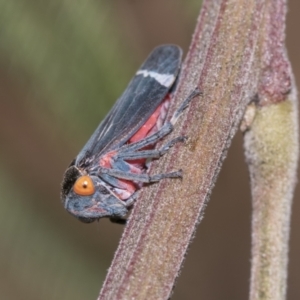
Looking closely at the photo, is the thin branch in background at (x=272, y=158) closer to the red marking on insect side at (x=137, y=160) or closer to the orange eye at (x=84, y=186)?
the red marking on insect side at (x=137, y=160)

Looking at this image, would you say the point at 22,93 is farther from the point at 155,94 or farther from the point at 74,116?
the point at 155,94

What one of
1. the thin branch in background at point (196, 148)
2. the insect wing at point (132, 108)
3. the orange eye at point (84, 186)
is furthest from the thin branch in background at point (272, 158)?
the orange eye at point (84, 186)

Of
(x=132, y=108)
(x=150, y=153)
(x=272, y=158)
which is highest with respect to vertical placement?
(x=132, y=108)

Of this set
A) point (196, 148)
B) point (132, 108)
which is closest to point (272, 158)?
point (196, 148)

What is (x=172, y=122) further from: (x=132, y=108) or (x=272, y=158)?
(x=132, y=108)

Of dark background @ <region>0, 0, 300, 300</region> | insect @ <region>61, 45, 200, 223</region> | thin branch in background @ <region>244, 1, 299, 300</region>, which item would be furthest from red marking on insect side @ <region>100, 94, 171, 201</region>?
thin branch in background @ <region>244, 1, 299, 300</region>

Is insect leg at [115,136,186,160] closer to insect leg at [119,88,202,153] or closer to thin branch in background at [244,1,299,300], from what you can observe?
insect leg at [119,88,202,153]

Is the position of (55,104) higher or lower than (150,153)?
higher

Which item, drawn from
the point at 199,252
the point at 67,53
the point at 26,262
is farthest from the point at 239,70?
the point at 199,252
